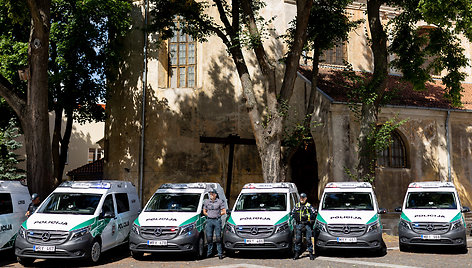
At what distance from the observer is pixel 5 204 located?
38.5ft

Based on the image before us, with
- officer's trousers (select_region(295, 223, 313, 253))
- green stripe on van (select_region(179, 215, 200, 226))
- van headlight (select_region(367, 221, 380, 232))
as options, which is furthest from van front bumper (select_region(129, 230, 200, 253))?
van headlight (select_region(367, 221, 380, 232))

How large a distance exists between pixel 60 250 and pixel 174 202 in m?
3.30

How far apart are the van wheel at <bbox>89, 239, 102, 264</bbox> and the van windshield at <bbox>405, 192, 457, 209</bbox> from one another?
8978mm

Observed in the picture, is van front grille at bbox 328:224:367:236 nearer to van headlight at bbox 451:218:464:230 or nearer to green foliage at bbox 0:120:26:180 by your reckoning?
van headlight at bbox 451:218:464:230

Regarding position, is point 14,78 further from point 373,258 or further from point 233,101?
point 373,258

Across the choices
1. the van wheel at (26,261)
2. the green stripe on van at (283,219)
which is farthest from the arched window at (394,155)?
the van wheel at (26,261)

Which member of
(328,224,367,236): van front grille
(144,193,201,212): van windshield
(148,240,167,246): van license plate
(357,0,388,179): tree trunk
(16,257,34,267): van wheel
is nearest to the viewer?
(16,257,34,267): van wheel

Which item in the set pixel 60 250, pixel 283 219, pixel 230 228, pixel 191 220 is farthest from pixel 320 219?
pixel 60 250

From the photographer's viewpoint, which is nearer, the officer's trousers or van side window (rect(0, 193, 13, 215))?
van side window (rect(0, 193, 13, 215))

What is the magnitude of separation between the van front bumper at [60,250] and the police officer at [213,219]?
3.18 meters

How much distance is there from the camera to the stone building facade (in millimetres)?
21656

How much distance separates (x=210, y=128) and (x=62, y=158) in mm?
7746

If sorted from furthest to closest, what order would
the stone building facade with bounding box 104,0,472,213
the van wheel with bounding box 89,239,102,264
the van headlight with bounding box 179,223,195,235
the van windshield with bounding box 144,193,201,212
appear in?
the stone building facade with bounding box 104,0,472,213
the van windshield with bounding box 144,193,201,212
the van headlight with bounding box 179,223,195,235
the van wheel with bounding box 89,239,102,264

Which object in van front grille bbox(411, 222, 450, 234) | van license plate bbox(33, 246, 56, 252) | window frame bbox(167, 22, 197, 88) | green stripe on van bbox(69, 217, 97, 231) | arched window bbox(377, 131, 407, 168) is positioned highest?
window frame bbox(167, 22, 197, 88)
